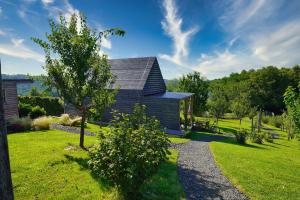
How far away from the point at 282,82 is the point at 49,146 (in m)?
59.7

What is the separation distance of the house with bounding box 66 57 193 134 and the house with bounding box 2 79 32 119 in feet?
25.0

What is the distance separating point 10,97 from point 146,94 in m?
12.7

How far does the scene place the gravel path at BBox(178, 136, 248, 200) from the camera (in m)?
6.96

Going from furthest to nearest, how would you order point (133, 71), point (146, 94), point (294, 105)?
point (133, 71) < point (146, 94) < point (294, 105)

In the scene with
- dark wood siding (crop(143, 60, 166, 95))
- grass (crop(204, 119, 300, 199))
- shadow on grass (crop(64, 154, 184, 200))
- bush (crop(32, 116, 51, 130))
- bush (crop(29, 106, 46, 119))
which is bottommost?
grass (crop(204, 119, 300, 199))

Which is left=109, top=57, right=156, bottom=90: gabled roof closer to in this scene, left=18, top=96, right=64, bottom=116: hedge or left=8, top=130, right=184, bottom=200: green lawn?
left=18, top=96, right=64, bottom=116: hedge

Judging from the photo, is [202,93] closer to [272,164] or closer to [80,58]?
[272,164]

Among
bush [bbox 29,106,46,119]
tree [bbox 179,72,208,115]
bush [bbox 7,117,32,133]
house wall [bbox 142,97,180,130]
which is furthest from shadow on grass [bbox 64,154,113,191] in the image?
tree [bbox 179,72,208,115]

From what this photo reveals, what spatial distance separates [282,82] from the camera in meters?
53.7

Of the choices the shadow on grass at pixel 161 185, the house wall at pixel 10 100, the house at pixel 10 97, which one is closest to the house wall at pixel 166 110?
the shadow on grass at pixel 161 185

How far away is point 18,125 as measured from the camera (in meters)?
15.5

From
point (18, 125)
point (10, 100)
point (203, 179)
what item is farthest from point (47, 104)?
point (203, 179)

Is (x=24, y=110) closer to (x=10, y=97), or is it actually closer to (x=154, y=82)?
(x=10, y=97)

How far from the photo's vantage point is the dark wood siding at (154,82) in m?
22.8
